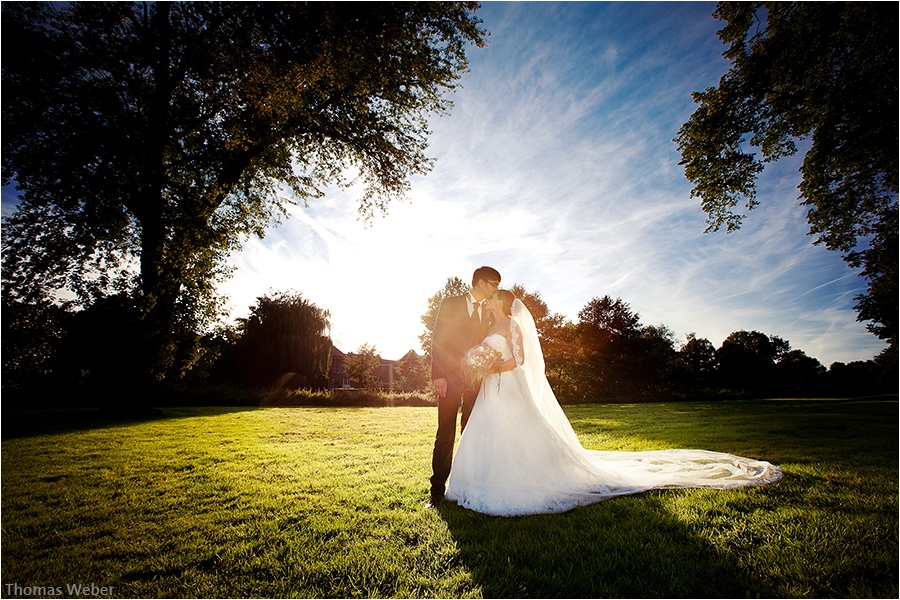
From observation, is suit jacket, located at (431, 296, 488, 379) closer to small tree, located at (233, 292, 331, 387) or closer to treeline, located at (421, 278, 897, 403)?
treeline, located at (421, 278, 897, 403)

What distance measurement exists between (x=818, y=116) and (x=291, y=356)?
3295 centimetres

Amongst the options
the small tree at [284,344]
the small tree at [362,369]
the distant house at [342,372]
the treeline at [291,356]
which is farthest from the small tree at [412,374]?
the small tree at [284,344]

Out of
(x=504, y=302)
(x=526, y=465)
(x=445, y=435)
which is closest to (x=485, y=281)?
(x=504, y=302)

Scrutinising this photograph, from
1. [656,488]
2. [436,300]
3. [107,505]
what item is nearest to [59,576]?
[107,505]

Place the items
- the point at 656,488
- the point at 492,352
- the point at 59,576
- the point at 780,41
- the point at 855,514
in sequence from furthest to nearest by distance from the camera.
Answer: the point at 780,41, the point at 492,352, the point at 656,488, the point at 855,514, the point at 59,576

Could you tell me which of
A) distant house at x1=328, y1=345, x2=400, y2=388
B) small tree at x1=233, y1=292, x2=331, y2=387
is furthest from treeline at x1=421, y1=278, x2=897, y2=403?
distant house at x1=328, y1=345, x2=400, y2=388

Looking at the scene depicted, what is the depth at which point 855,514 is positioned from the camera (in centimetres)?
341

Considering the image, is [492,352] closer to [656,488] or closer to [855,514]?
[656,488]

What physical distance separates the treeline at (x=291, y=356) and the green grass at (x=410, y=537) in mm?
6481

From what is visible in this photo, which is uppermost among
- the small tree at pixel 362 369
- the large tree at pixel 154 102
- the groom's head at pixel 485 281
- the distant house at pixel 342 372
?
the large tree at pixel 154 102

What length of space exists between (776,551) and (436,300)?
35.9 m

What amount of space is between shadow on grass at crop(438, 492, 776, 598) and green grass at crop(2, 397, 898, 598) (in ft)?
0.04

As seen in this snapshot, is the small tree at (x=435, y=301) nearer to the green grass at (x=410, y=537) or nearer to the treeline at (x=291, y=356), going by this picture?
the treeline at (x=291, y=356)

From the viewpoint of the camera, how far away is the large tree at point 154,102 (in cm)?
926
